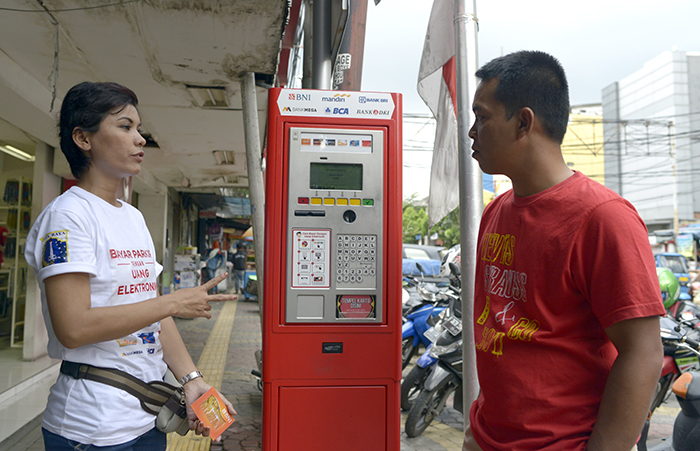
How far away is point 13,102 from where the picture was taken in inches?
177

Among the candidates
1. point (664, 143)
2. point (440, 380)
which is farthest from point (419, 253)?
point (664, 143)

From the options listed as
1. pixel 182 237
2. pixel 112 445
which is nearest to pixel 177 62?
pixel 112 445

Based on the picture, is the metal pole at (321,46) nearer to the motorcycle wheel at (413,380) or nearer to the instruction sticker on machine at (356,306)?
the instruction sticker on machine at (356,306)

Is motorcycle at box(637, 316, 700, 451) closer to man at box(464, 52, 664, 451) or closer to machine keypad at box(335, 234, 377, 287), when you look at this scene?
machine keypad at box(335, 234, 377, 287)

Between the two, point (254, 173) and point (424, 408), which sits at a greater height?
point (254, 173)

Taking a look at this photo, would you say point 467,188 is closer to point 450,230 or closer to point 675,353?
point 675,353

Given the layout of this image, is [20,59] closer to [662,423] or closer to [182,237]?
[662,423]

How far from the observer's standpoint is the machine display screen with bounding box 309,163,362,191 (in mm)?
2225

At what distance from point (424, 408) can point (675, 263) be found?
11181 mm

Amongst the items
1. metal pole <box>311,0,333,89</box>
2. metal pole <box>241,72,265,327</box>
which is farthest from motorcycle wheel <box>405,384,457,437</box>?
metal pole <box>311,0,333,89</box>

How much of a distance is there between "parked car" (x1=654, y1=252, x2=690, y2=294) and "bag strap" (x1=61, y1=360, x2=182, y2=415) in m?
12.6

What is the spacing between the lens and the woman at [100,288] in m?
1.28

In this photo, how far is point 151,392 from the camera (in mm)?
1433

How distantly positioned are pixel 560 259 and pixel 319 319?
1202 millimetres
